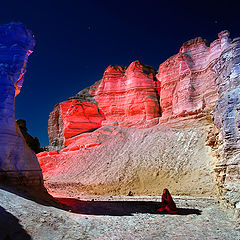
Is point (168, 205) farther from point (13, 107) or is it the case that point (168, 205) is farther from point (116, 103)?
point (116, 103)

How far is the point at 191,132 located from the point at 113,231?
16239 millimetres

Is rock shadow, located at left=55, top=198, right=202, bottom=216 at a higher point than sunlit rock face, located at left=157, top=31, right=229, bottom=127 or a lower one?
lower

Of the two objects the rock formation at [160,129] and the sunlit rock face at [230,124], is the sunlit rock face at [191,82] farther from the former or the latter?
the sunlit rock face at [230,124]

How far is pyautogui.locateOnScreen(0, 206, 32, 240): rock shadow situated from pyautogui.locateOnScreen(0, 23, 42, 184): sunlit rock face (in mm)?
2364

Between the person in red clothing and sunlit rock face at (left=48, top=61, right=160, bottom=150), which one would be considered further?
sunlit rock face at (left=48, top=61, right=160, bottom=150)

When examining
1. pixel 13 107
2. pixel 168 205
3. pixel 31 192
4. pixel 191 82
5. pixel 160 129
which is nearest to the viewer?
pixel 31 192

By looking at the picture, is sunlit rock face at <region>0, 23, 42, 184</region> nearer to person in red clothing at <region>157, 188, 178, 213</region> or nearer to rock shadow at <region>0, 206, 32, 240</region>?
rock shadow at <region>0, 206, 32, 240</region>

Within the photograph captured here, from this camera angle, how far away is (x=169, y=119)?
2638cm

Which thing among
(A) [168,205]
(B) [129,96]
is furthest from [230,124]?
(B) [129,96]

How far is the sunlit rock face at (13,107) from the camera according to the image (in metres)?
7.55

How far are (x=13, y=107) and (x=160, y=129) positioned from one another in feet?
62.7

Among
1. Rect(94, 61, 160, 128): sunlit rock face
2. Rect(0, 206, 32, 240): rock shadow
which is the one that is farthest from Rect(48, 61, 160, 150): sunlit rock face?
Rect(0, 206, 32, 240): rock shadow

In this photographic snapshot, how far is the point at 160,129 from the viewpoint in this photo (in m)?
25.5

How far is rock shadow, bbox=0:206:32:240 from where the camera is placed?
4.48 meters
